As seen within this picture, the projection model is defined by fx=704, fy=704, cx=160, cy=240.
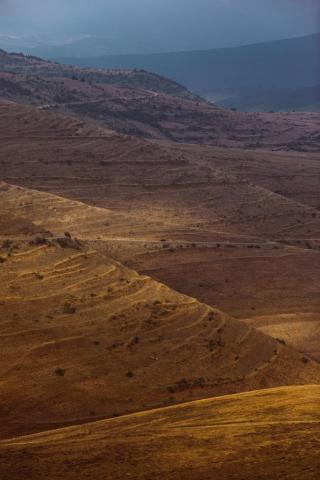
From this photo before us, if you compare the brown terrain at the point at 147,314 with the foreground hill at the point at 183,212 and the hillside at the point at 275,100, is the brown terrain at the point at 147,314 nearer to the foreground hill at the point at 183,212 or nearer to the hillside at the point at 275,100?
the foreground hill at the point at 183,212

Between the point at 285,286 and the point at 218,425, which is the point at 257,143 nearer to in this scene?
the point at 285,286

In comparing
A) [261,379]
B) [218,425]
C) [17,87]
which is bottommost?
[261,379]

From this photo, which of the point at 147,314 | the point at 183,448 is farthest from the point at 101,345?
the point at 183,448

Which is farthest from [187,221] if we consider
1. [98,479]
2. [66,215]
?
[98,479]

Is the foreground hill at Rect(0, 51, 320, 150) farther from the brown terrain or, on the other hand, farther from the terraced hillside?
the terraced hillside

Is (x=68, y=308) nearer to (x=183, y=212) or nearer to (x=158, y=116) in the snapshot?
(x=183, y=212)
